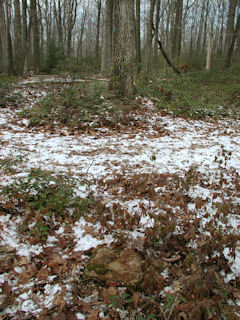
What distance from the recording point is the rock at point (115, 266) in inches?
92.4

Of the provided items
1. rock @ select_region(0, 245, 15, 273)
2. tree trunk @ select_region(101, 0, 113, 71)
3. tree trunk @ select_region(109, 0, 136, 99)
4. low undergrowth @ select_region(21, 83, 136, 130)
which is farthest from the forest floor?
tree trunk @ select_region(101, 0, 113, 71)

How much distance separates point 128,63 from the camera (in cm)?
872

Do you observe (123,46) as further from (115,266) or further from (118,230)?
(115,266)

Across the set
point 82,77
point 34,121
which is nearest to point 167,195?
point 34,121

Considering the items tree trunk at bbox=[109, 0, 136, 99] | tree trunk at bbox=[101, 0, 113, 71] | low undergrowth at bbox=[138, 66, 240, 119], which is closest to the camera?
tree trunk at bbox=[109, 0, 136, 99]

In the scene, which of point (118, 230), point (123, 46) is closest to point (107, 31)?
point (123, 46)

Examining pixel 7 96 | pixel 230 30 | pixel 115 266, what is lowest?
pixel 115 266

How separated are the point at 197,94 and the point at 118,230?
11.2m

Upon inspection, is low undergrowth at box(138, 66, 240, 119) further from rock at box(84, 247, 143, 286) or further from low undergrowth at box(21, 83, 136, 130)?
rock at box(84, 247, 143, 286)

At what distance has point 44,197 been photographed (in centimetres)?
324

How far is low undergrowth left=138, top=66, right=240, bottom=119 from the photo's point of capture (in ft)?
32.5

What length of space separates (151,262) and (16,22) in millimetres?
16174

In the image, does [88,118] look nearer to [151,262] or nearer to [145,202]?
[145,202]

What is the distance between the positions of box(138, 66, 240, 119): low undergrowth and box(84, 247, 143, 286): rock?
770 centimetres
